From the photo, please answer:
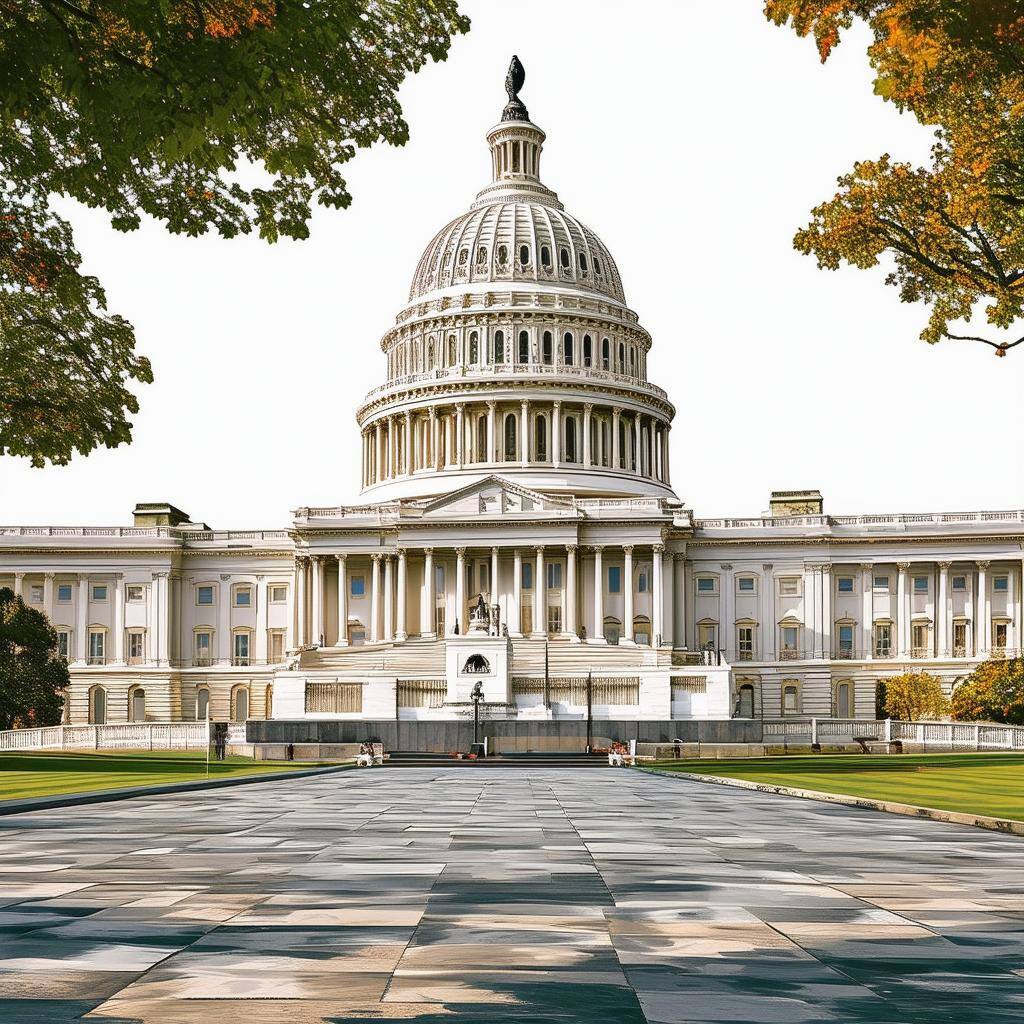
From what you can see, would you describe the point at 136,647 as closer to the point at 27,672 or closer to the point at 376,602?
the point at 376,602

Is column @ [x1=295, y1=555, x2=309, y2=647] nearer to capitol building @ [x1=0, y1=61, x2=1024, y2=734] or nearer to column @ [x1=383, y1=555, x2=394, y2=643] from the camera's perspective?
capitol building @ [x1=0, y1=61, x2=1024, y2=734]

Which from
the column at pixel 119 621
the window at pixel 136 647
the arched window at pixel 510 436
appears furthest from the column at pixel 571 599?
the column at pixel 119 621

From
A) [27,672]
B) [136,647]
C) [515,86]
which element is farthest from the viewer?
[515,86]

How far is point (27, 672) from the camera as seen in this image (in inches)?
3292

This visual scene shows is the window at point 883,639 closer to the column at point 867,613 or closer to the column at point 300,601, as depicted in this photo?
the column at point 867,613

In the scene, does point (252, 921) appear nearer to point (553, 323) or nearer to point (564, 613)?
point (564, 613)

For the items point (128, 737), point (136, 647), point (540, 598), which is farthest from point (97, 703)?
point (540, 598)

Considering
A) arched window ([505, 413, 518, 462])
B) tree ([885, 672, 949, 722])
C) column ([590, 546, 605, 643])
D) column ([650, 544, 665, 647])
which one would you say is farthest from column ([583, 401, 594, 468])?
tree ([885, 672, 949, 722])

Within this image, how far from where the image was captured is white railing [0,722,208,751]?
7931 centimetres

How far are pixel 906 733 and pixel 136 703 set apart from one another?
69416 mm

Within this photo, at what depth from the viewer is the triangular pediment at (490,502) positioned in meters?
108

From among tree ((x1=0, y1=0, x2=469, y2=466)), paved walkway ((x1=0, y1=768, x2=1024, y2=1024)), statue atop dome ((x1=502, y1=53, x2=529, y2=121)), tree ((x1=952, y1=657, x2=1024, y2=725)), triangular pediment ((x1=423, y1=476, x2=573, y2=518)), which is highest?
statue atop dome ((x1=502, y1=53, x2=529, y2=121))

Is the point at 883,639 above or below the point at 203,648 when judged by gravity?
above

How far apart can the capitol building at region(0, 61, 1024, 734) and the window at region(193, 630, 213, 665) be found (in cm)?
20
